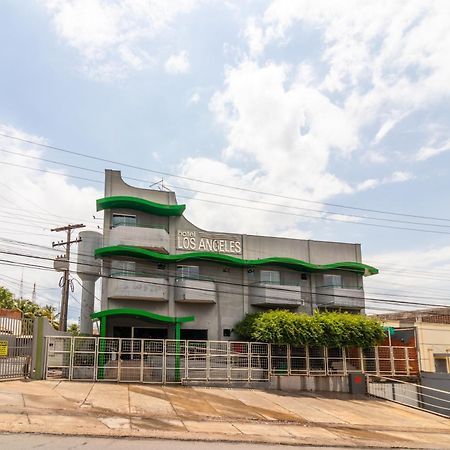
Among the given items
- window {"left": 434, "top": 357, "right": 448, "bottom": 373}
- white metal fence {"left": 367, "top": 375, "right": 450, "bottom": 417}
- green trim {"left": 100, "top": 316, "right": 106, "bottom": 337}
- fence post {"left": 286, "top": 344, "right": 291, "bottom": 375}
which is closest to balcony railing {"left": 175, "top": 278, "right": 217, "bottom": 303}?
green trim {"left": 100, "top": 316, "right": 106, "bottom": 337}

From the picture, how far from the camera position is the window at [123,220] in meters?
30.4

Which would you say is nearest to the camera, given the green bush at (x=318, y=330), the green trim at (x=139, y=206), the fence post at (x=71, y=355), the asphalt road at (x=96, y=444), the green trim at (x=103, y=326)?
the asphalt road at (x=96, y=444)

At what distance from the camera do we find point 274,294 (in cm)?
3231

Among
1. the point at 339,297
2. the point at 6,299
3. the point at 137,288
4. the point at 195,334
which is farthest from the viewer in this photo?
the point at 6,299

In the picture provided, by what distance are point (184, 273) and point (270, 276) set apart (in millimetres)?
6307

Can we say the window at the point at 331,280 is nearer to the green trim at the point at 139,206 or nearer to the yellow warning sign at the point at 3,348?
the green trim at the point at 139,206

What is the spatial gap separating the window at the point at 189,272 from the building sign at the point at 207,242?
128 centimetres

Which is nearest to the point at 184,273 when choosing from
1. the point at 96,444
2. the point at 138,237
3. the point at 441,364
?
the point at 138,237

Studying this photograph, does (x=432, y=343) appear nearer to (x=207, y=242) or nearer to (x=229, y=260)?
(x=229, y=260)

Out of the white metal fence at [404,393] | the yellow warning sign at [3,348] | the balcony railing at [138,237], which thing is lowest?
the white metal fence at [404,393]

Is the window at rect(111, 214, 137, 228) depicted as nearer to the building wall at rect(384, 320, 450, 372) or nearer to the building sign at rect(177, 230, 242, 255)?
the building sign at rect(177, 230, 242, 255)

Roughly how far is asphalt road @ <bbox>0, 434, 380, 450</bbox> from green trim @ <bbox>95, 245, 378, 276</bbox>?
60.8ft

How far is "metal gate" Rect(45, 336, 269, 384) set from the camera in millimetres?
21500

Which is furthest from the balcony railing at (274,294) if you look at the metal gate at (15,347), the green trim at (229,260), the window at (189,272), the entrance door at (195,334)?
the metal gate at (15,347)
